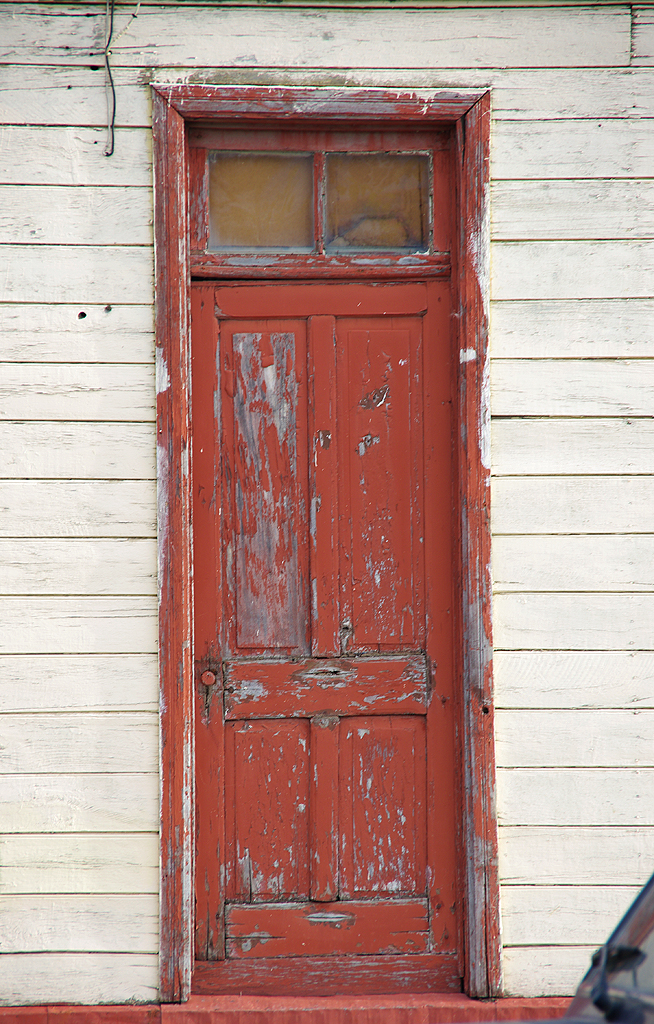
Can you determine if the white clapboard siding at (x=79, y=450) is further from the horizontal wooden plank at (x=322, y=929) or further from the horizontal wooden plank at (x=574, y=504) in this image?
the horizontal wooden plank at (x=322, y=929)

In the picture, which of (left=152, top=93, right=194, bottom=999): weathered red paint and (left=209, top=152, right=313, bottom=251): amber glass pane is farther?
(left=209, top=152, right=313, bottom=251): amber glass pane

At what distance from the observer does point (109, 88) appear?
2.30m

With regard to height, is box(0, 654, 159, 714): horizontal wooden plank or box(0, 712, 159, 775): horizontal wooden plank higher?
box(0, 654, 159, 714): horizontal wooden plank

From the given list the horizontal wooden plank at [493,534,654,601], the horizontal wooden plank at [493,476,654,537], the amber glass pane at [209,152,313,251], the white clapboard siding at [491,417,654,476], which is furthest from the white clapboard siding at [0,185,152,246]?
the horizontal wooden plank at [493,534,654,601]

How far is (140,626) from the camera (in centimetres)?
231

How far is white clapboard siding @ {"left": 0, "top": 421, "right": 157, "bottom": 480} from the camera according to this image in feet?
7.59

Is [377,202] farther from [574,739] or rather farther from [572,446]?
[574,739]

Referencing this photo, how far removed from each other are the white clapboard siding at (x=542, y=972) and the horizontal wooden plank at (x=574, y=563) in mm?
1178

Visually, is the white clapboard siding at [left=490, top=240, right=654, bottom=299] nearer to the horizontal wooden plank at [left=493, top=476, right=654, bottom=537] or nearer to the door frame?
the door frame

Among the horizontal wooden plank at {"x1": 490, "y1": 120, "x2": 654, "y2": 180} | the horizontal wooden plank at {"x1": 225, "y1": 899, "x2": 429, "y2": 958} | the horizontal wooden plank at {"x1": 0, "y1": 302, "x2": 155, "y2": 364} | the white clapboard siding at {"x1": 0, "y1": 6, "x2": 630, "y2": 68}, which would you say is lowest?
the horizontal wooden plank at {"x1": 225, "y1": 899, "x2": 429, "y2": 958}

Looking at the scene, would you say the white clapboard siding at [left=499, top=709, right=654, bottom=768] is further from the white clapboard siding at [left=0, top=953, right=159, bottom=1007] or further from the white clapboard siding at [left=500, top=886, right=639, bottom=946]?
the white clapboard siding at [left=0, top=953, right=159, bottom=1007]

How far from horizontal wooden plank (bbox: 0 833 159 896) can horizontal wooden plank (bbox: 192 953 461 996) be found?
38 centimetres

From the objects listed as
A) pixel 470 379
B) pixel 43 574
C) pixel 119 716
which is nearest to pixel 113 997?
pixel 119 716

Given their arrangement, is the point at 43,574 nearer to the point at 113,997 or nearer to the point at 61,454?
the point at 61,454
